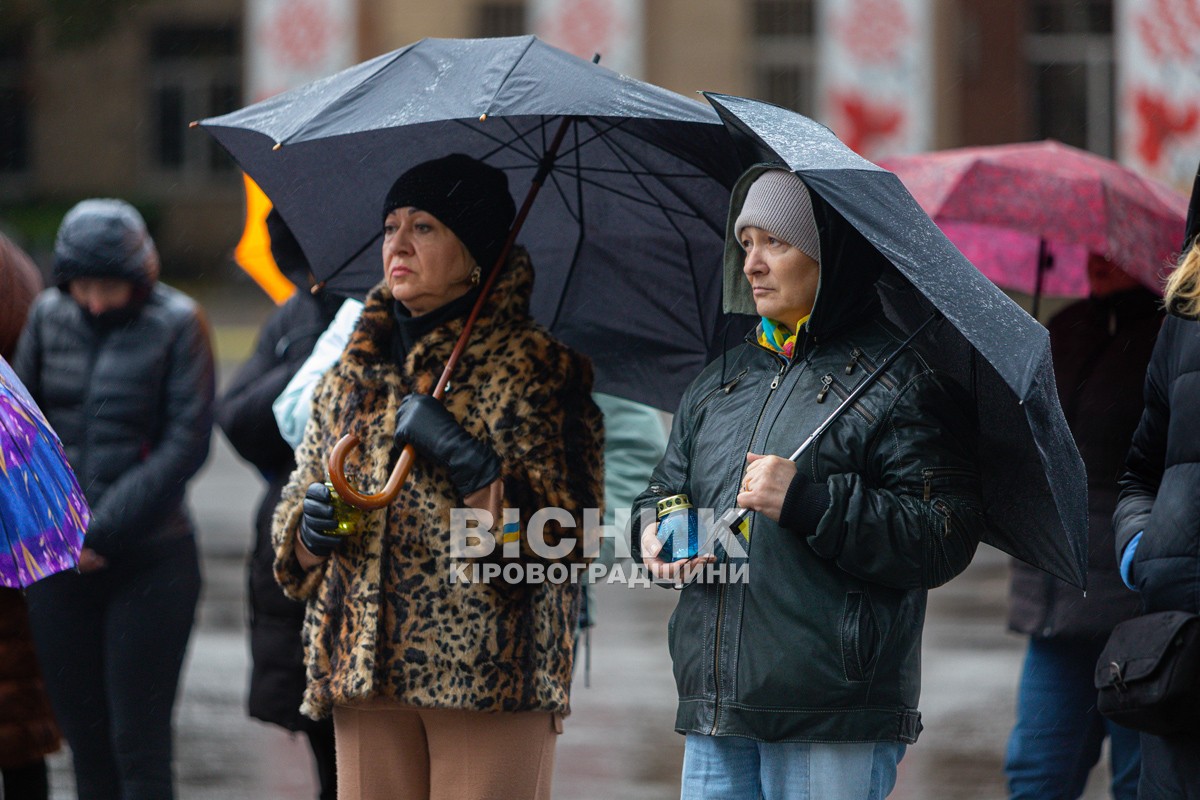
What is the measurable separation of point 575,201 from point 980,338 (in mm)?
1580

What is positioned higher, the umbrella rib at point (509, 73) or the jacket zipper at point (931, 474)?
the umbrella rib at point (509, 73)

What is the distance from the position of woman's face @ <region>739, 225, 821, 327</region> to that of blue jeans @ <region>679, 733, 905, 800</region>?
88 centimetres

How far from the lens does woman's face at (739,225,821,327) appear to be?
138 inches

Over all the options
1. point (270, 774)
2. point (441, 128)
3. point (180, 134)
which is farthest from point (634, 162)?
point (180, 134)

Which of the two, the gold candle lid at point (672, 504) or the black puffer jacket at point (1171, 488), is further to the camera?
the gold candle lid at point (672, 504)

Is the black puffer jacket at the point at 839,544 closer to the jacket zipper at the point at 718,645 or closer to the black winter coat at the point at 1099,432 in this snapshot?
the jacket zipper at the point at 718,645

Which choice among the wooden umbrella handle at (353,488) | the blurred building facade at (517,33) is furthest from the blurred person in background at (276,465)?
the blurred building facade at (517,33)

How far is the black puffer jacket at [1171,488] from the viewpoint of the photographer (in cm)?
329

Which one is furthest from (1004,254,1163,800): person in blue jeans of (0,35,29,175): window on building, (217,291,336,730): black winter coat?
(0,35,29,175): window on building

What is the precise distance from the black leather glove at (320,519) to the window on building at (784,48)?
988 inches

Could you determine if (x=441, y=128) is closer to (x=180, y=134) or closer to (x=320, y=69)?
(x=320, y=69)

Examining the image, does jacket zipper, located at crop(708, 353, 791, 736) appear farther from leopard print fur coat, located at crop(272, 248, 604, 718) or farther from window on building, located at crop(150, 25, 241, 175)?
window on building, located at crop(150, 25, 241, 175)

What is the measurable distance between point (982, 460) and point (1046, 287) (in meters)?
2.35

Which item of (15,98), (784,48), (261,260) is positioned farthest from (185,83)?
(261,260)
